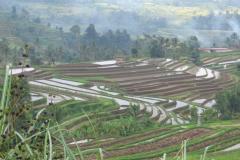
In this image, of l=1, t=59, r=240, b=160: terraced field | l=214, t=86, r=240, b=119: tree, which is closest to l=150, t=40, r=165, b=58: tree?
l=1, t=59, r=240, b=160: terraced field

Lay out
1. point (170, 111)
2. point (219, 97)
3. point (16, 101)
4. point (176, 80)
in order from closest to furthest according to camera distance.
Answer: point (16, 101) → point (219, 97) → point (170, 111) → point (176, 80)

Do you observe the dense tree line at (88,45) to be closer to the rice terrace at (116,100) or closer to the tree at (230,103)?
the rice terrace at (116,100)

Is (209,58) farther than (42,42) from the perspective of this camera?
No

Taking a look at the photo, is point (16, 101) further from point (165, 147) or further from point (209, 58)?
point (209, 58)

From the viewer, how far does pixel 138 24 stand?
480ft

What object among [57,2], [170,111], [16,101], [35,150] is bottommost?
[170,111]

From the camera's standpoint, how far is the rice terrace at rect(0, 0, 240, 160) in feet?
12.1

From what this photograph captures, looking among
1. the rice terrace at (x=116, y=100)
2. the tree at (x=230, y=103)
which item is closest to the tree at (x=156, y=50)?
the rice terrace at (x=116, y=100)

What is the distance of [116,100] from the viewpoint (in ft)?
141

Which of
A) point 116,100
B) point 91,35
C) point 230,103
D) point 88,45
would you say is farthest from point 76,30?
point 230,103

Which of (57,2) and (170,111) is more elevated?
(57,2)

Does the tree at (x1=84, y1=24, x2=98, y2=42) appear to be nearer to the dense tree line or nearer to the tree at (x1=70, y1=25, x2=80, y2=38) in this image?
the dense tree line

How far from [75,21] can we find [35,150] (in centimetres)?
14143

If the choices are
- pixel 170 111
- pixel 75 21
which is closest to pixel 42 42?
pixel 75 21
